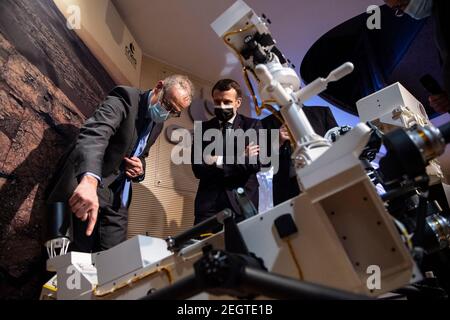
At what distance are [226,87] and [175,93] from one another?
358 mm

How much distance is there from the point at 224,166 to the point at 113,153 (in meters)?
0.57

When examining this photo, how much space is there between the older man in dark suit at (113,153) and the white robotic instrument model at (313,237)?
38 centimetres

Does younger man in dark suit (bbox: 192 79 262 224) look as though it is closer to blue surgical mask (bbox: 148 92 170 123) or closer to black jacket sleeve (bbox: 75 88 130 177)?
blue surgical mask (bbox: 148 92 170 123)

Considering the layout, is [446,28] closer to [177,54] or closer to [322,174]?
[322,174]

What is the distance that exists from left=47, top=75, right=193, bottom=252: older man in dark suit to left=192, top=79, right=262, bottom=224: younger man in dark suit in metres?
0.24

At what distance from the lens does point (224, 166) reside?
1822mm

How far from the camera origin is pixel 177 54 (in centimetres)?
304

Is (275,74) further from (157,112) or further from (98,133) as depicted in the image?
(157,112)

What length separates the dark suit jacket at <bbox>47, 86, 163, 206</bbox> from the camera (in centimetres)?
132

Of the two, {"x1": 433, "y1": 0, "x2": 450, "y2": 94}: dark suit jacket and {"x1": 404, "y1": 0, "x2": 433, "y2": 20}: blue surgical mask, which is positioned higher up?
{"x1": 404, "y1": 0, "x2": 433, "y2": 20}: blue surgical mask

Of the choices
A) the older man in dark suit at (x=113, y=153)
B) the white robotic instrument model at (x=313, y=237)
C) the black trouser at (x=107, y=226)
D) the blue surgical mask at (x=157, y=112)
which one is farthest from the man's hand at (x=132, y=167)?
the white robotic instrument model at (x=313, y=237)

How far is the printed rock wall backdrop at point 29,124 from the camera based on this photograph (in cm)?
142

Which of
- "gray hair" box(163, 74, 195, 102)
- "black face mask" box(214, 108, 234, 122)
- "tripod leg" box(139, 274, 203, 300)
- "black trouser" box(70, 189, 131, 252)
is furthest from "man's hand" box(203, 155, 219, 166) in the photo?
"tripod leg" box(139, 274, 203, 300)
